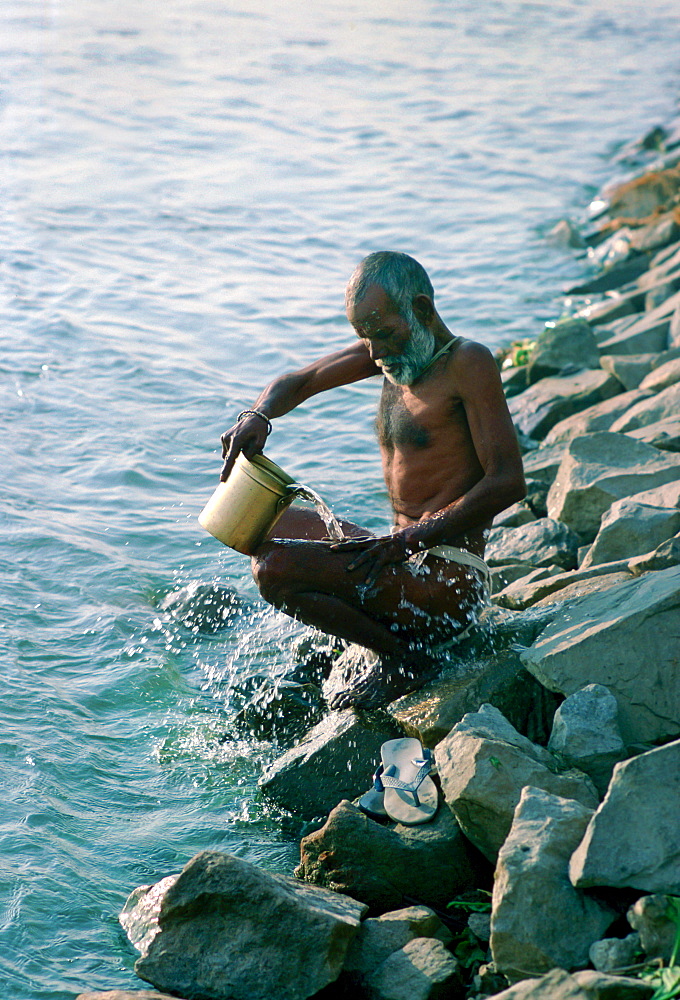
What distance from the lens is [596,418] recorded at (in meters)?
6.66

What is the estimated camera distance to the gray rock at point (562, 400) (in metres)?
7.13

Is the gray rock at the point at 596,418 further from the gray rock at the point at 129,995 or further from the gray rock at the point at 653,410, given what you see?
the gray rock at the point at 129,995

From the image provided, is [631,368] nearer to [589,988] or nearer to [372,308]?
[372,308]

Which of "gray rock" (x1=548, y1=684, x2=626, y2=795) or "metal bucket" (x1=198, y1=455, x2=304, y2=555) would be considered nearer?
"gray rock" (x1=548, y1=684, x2=626, y2=795)

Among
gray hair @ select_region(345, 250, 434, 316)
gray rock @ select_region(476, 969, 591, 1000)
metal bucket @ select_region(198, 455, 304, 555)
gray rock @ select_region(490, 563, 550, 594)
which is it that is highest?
gray hair @ select_region(345, 250, 434, 316)

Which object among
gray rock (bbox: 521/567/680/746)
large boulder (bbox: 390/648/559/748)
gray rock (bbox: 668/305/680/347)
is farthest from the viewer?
gray rock (bbox: 668/305/680/347)

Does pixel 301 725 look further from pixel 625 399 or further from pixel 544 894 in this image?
Result: pixel 625 399

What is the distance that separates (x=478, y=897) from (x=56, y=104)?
50.2 ft

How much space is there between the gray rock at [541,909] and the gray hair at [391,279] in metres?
1.85

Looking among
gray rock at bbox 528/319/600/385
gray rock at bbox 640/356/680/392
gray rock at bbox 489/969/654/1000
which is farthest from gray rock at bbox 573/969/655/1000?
gray rock at bbox 528/319/600/385

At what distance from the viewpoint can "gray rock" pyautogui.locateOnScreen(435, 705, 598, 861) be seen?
9.70 feet

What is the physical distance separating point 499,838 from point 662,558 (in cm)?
126

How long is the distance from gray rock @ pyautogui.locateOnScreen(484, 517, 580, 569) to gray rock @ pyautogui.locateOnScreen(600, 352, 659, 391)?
7.09ft

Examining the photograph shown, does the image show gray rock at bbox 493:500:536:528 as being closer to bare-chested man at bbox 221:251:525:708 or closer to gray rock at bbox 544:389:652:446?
gray rock at bbox 544:389:652:446
